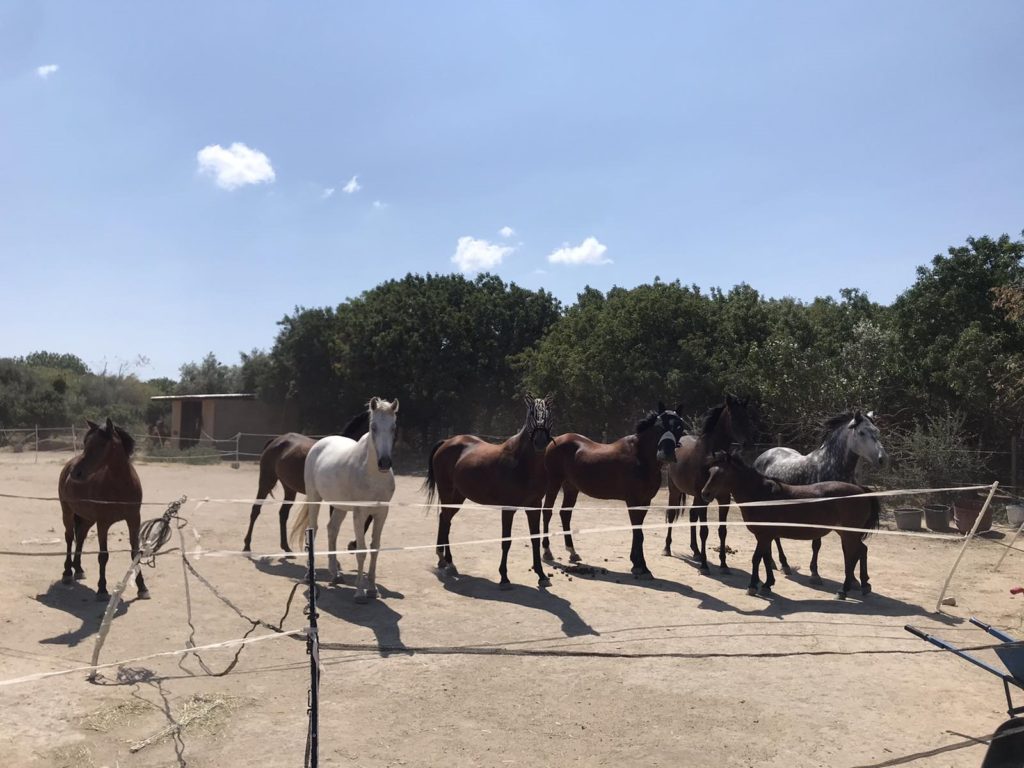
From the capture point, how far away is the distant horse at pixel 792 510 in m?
6.98

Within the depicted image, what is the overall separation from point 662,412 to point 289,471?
4.69 meters

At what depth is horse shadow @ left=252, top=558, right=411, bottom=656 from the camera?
221 inches

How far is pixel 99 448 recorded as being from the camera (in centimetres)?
653

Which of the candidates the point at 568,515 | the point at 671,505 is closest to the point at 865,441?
the point at 671,505

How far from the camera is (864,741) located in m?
3.93

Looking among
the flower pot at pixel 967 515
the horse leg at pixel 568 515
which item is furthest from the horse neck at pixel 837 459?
the flower pot at pixel 967 515

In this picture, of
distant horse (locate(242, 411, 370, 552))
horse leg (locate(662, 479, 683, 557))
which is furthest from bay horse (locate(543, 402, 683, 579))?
distant horse (locate(242, 411, 370, 552))

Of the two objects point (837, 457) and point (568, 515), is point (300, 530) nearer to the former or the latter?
point (568, 515)

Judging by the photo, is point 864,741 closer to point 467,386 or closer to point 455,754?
point 455,754

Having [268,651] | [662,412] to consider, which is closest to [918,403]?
[662,412]

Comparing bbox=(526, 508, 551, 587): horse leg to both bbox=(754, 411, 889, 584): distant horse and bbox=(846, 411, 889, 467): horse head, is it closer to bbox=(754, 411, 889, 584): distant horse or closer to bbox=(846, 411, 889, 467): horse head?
bbox=(754, 411, 889, 584): distant horse

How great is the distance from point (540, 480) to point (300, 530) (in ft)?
9.47

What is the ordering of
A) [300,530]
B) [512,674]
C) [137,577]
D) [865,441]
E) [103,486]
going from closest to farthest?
[512,674]
[103,486]
[137,577]
[865,441]
[300,530]

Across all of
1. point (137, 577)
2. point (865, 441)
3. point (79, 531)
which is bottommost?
point (137, 577)
